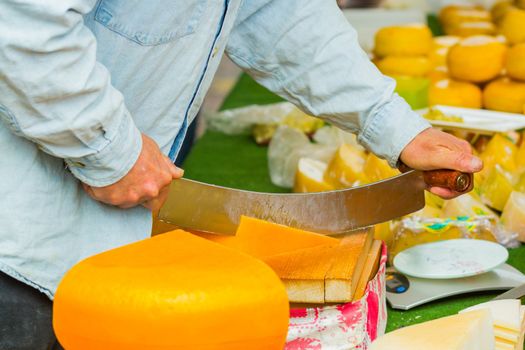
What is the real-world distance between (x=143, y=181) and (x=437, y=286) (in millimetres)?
732

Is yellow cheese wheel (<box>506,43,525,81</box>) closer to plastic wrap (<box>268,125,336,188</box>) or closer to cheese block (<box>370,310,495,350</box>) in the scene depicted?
plastic wrap (<box>268,125,336,188</box>)

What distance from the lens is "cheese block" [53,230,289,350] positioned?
89 cm

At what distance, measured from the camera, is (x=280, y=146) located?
8.38 ft

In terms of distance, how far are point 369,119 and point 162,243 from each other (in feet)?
2.02

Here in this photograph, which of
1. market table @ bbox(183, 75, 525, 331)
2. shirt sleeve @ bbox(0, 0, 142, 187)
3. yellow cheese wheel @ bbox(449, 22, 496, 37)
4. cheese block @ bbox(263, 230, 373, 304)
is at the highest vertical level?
shirt sleeve @ bbox(0, 0, 142, 187)

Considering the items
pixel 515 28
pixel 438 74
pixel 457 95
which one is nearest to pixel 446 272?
pixel 457 95

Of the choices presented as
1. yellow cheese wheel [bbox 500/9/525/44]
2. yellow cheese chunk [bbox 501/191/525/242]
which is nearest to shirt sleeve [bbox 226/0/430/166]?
yellow cheese chunk [bbox 501/191/525/242]

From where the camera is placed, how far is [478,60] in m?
2.54

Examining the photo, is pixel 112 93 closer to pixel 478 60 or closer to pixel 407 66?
pixel 478 60

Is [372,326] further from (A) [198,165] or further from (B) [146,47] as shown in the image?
(A) [198,165]

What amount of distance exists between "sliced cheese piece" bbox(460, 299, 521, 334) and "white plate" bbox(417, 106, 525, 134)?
1021mm

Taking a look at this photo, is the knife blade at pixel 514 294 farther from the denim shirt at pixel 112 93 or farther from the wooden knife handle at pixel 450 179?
the denim shirt at pixel 112 93

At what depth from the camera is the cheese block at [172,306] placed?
0.89 meters

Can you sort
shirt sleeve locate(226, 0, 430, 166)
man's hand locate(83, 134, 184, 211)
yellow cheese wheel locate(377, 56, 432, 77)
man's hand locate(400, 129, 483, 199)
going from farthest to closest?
1. yellow cheese wheel locate(377, 56, 432, 77)
2. shirt sleeve locate(226, 0, 430, 166)
3. man's hand locate(400, 129, 483, 199)
4. man's hand locate(83, 134, 184, 211)
